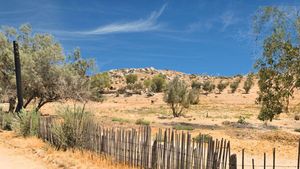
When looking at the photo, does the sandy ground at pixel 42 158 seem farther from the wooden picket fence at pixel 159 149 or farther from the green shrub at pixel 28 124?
the green shrub at pixel 28 124

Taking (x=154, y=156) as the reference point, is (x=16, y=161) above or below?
below

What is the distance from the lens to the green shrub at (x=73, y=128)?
46.4ft

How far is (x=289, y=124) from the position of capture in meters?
34.8

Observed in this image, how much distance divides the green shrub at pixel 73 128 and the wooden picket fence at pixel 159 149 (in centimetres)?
35

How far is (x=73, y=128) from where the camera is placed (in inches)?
576

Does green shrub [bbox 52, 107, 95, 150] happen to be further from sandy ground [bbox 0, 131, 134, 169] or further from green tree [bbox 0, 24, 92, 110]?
green tree [bbox 0, 24, 92, 110]

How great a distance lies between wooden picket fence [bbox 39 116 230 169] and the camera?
8797 millimetres

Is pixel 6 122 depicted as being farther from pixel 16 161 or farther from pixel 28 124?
pixel 16 161

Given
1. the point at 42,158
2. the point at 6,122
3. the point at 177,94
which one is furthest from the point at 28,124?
the point at 177,94

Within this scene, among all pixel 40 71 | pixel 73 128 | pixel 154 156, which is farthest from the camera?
pixel 40 71

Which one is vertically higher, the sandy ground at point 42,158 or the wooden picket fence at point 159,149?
the wooden picket fence at point 159,149

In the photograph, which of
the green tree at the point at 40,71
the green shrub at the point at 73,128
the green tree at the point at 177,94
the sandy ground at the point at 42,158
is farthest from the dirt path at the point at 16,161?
the green tree at the point at 177,94

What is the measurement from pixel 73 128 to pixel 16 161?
7.29ft

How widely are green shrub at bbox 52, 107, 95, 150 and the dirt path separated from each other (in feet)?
4.56
